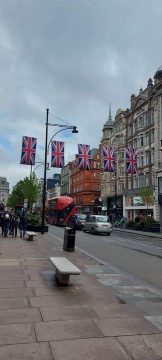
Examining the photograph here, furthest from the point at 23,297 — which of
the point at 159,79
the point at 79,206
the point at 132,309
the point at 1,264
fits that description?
the point at 79,206

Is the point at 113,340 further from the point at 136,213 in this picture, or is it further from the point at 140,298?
the point at 136,213

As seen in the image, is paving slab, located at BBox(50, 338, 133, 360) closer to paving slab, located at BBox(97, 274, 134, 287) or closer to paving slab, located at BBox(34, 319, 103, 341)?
paving slab, located at BBox(34, 319, 103, 341)

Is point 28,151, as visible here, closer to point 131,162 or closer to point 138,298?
point 131,162

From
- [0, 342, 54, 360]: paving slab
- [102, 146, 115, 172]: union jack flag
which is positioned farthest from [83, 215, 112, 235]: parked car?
[0, 342, 54, 360]: paving slab

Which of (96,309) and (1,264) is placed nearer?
(96,309)

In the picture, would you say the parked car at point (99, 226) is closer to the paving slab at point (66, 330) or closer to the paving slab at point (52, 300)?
the paving slab at point (52, 300)

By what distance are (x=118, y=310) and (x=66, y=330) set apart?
1439 mm

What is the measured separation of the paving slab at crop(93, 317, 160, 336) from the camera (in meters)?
5.01

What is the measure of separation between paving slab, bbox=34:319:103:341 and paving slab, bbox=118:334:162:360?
1.32ft

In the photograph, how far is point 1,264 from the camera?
10.8 m

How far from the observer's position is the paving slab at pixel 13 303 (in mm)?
6191

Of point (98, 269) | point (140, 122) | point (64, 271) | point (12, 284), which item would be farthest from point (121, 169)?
point (64, 271)

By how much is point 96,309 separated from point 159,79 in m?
44.6

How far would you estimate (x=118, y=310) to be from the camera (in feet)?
20.2
